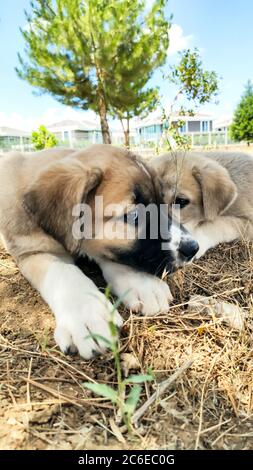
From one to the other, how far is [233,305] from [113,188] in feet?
3.27

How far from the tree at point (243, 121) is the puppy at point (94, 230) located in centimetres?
3673

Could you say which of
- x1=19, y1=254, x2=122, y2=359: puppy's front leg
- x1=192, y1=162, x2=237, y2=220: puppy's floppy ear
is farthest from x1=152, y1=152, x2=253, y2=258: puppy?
x1=19, y1=254, x2=122, y2=359: puppy's front leg

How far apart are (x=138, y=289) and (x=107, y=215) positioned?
49cm

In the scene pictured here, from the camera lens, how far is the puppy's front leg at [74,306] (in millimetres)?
1942

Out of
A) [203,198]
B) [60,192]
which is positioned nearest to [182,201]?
[203,198]

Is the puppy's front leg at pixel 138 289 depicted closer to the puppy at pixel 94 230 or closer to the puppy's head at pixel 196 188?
the puppy at pixel 94 230

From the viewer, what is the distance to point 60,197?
99.3 inches

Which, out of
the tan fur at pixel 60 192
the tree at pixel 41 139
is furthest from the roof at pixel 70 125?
the tan fur at pixel 60 192

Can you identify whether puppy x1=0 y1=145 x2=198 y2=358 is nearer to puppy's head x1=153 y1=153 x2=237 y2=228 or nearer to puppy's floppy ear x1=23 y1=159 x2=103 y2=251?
puppy's floppy ear x1=23 y1=159 x2=103 y2=251

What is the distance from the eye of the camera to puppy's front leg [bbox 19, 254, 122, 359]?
6.37ft

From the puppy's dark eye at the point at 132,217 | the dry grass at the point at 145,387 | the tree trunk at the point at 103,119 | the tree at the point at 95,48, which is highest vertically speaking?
the tree at the point at 95,48

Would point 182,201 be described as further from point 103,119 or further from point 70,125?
point 70,125

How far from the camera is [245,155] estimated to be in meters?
4.97

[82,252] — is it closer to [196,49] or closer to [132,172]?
[132,172]
